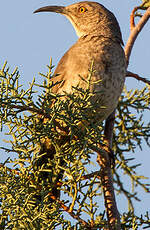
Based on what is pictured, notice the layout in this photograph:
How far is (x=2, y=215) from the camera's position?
2725 mm

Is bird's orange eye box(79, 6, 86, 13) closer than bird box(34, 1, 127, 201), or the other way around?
bird box(34, 1, 127, 201)

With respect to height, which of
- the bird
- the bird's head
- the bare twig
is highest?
the bird's head

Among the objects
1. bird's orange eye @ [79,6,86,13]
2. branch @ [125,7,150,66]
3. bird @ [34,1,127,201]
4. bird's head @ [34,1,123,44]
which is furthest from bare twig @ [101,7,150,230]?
bird's orange eye @ [79,6,86,13]

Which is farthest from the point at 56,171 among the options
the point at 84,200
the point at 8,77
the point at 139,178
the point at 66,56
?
the point at 66,56

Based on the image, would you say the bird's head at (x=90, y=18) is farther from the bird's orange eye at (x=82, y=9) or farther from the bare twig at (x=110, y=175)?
the bare twig at (x=110, y=175)

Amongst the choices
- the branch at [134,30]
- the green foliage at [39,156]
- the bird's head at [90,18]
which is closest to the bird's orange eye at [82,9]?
the bird's head at [90,18]

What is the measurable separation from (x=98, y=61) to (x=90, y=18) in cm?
142

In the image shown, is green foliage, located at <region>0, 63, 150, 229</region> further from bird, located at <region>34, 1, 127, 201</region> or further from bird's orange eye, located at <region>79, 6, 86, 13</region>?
bird's orange eye, located at <region>79, 6, 86, 13</region>

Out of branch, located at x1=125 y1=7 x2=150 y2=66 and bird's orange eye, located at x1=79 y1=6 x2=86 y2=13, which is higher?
bird's orange eye, located at x1=79 y1=6 x2=86 y2=13

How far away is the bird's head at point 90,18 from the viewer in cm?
494

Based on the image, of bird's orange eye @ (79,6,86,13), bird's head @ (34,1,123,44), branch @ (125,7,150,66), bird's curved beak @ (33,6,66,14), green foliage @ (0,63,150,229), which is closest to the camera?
green foliage @ (0,63,150,229)

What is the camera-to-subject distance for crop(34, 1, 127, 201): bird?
12.8ft

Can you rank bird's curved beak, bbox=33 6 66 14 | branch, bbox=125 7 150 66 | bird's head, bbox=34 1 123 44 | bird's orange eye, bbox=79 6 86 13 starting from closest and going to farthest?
branch, bbox=125 7 150 66 < bird's head, bbox=34 1 123 44 < bird's curved beak, bbox=33 6 66 14 < bird's orange eye, bbox=79 6 86 13

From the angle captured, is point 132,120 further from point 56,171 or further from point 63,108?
point 63,108
